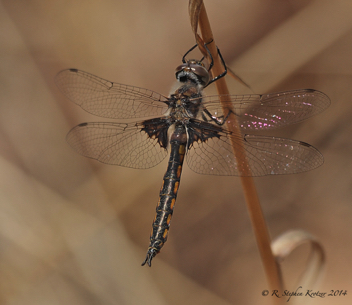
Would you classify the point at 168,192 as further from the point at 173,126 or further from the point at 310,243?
the point at 310,243

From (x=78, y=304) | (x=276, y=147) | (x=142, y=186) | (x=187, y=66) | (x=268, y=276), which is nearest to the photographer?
(x=268, y=276)

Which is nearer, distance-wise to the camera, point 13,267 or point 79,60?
point 13,267

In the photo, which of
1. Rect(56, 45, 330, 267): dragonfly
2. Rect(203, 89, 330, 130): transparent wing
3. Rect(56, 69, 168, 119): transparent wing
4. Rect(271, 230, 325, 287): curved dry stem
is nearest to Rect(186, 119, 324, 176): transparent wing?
Rect(56, 45, 330, 267): dragonfly

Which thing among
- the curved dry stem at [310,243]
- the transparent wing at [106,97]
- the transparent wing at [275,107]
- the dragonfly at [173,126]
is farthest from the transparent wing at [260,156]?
the transparent wing at [106,97]

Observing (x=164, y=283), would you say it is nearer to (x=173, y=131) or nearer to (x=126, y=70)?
(x=173, y=131)

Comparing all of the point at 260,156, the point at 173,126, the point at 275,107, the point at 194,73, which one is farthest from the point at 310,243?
the point at 194,73

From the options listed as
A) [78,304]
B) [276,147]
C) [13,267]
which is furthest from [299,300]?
[13,267]

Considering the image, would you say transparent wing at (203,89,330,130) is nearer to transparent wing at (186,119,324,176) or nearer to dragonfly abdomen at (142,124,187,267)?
transparent wing at (186,119,324,176)
